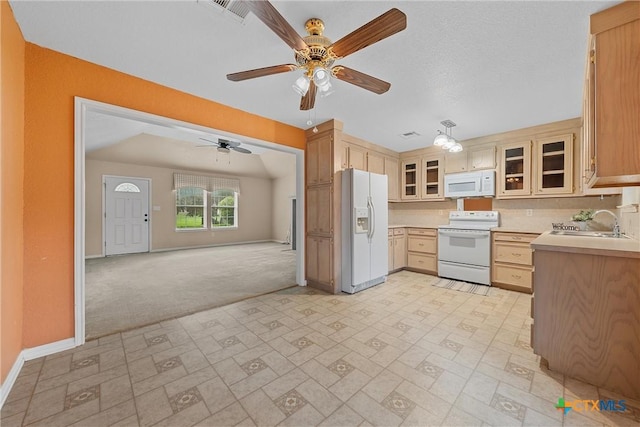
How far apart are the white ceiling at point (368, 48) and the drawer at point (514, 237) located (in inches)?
66.5

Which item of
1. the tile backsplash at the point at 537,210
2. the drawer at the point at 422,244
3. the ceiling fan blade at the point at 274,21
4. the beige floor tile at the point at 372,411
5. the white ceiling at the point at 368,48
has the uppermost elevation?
the white ceiling at the point at 368,48

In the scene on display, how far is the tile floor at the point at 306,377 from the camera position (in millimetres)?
1464

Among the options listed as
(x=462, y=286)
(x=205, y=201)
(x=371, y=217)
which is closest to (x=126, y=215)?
(x=205, y=201)

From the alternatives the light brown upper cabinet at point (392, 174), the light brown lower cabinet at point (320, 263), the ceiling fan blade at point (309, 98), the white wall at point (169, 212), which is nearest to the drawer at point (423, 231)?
the light brown upper cabinet at point (392, 174)

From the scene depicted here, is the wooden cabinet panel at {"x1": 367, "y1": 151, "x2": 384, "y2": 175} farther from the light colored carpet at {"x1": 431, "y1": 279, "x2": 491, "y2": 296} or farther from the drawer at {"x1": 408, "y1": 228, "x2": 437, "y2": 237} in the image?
the light colored carpet at {"x1": 431, "y1": 279, "x2": 491, "y2": 296}

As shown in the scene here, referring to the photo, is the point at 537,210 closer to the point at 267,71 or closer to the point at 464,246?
the point at 464,246

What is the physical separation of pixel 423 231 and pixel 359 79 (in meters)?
3.56

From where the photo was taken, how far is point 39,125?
2.06 metres

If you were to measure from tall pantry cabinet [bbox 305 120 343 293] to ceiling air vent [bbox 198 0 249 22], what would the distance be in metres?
2.07

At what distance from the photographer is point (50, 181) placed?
2102 millimetres

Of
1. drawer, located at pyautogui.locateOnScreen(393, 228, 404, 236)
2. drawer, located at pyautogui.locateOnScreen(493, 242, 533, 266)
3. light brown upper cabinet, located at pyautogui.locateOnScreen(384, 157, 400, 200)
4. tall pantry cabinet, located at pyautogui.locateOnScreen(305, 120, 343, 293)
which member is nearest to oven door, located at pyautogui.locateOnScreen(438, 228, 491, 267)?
drawer, located at pyautogui.locateOnScreen(493, 242, 533, 266)

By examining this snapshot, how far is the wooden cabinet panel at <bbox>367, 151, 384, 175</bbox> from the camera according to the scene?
465 centimetres

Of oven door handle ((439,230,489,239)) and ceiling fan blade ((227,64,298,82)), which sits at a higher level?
ceiling fan blade ((227,64,298,82))

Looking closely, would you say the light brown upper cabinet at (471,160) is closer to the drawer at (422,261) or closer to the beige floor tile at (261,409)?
the drawer at (422,261)
